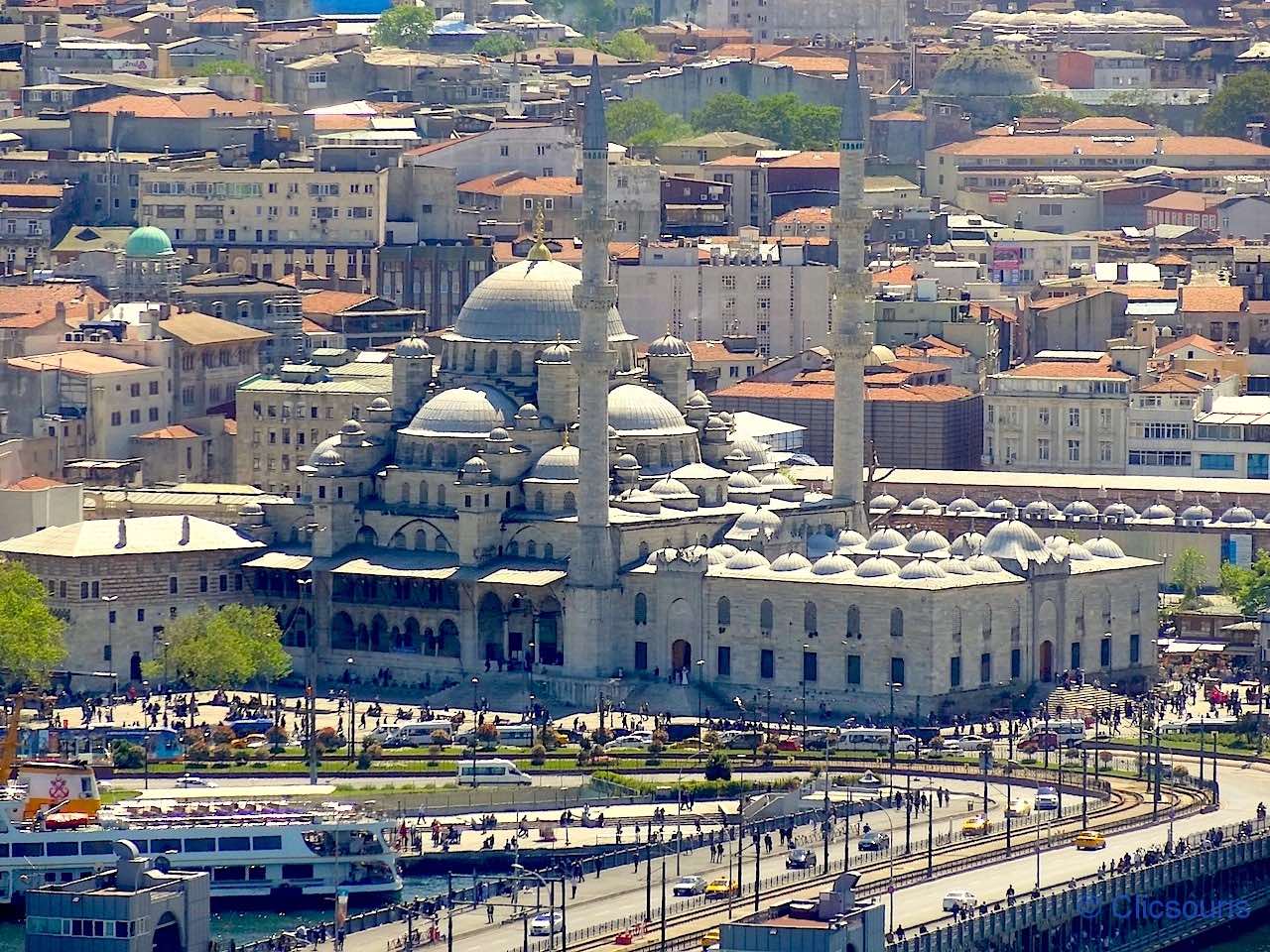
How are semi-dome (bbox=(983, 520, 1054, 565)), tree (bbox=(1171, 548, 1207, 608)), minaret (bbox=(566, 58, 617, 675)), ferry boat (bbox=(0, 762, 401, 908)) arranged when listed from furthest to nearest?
tree (bbox=(1171, 548, 1207, 608))
minaret (bbox=(566, 58, 617, 675))
semi-dome (bbox=(983, 520, 1054, 565))
ferry boat (bbox=(0, 762, 401, 908))

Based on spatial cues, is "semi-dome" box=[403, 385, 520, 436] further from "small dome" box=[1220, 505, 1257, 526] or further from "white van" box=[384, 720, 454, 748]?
"small dome" box=[1220, 505, 1257, 526]

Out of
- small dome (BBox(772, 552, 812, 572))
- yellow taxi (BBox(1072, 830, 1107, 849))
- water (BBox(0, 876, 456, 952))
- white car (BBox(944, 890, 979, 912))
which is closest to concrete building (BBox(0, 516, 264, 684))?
small dome (BBox(772, 552, 812, 572))

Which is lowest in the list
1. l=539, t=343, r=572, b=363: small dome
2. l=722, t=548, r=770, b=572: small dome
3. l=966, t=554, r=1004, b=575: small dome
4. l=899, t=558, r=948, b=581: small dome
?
l=722, t=548, r=770, b=572: small dome

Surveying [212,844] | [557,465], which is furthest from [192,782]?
[557,465]

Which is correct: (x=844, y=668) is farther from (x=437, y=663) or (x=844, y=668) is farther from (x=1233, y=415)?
(x=1233, y=415)

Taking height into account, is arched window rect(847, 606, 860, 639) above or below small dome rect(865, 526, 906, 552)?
below

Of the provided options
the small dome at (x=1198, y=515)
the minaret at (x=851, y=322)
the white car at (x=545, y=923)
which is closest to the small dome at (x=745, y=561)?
the minaret at (x=851, y=322)

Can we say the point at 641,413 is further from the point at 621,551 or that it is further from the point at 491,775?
the point at 491,775
